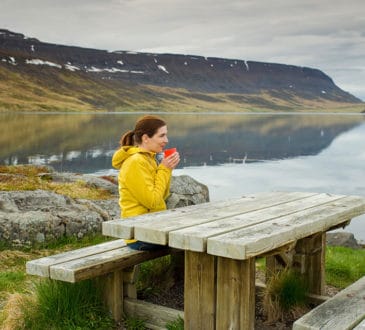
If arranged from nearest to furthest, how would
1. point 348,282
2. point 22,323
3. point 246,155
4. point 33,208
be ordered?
point 22,323 < point 348,282 < point 33,208 < point 246,155

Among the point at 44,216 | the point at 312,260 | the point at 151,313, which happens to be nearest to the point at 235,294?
the point at 151,313

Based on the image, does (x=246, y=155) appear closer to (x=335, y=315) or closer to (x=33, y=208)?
(x=33, y=208)

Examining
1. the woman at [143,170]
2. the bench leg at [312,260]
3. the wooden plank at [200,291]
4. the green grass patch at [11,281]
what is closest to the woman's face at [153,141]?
the woman at [143,170]

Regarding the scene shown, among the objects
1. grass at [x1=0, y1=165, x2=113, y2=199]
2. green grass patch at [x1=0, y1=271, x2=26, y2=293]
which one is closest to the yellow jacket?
green grass patch at [x1=0, y1=271, x2=26, y2=293]

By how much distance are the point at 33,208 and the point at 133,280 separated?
14.5ft

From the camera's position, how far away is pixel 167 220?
14.9 feet

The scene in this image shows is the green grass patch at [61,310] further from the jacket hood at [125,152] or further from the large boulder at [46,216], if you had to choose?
the large boulder at [46,216]

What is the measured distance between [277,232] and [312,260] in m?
1.94

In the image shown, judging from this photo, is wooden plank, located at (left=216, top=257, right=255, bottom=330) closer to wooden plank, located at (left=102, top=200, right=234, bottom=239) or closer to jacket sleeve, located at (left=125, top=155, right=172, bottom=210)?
wooden plank, located at (left=102, top=200, right=234, bottom=239)

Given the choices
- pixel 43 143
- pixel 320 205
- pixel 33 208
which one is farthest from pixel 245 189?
pixel 43 143

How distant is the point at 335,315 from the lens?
4.21 meters

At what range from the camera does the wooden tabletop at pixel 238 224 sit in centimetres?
388

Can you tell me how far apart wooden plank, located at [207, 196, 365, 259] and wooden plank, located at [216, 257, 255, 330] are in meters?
0.34

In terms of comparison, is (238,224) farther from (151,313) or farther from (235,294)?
(151,313)
